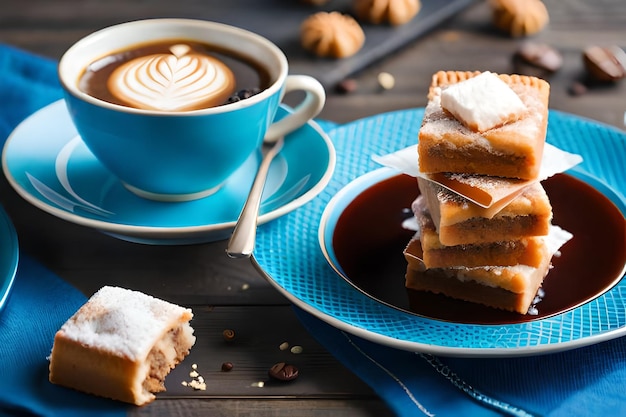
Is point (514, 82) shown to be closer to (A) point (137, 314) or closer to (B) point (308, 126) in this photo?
(B) point (308, 126)

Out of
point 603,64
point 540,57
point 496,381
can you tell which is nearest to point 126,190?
point 496,381

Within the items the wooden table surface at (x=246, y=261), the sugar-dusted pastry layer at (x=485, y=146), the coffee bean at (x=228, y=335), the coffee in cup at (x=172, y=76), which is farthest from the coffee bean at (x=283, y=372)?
the coffee in cup at (x=172, y=76)

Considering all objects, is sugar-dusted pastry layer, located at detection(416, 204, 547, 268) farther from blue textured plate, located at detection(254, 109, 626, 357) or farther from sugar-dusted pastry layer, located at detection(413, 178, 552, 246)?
blue textured plate, located at detection(254, 109, 626, 357)

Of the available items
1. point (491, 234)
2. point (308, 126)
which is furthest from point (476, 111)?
point (308, 126)

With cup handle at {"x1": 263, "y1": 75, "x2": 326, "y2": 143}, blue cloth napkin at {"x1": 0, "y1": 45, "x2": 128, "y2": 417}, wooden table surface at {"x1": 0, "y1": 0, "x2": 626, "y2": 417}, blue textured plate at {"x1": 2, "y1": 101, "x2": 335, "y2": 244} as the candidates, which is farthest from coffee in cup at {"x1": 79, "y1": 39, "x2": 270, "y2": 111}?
blue cloth napkin at {"x1": 0, "y1": 45, "x2": 128, "y2": 417}

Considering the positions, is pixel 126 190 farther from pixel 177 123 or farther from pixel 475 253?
pixel 475 253

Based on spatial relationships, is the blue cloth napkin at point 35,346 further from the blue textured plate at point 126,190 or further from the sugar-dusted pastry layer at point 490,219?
the sugar-dusted pastry layer at point 490,219

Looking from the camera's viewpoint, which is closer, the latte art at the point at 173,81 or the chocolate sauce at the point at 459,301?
the chocolate sauce at the point at 459,301
